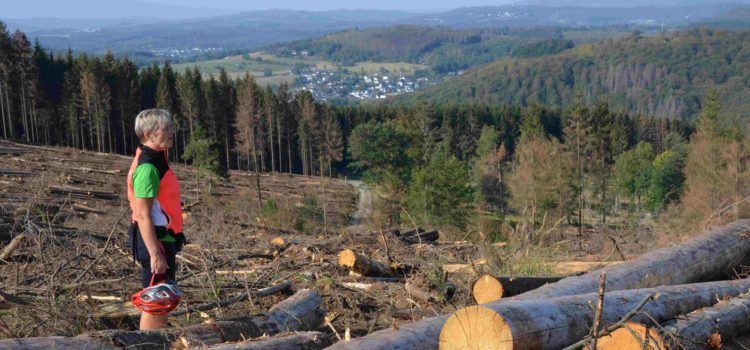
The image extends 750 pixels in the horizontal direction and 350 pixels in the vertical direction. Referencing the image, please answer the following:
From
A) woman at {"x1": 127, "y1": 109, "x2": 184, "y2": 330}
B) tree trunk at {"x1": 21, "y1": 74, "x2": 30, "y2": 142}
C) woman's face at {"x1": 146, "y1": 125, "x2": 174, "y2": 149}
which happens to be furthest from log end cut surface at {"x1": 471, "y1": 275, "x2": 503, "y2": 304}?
tree trunk at {"x1": 21, "y1": 74, "x2": 30, "y2": 142}

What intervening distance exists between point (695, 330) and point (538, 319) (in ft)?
4.56

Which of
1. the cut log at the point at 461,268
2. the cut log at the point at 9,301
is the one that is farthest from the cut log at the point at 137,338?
the cut log at the point at 461,268

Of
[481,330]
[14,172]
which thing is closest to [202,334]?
[481,330]

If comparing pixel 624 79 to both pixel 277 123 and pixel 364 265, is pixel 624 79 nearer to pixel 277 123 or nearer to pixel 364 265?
pixel 277 123

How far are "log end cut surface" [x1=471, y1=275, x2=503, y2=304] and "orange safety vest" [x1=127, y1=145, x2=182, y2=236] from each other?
2.73m

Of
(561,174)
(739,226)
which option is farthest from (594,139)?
(739,226)

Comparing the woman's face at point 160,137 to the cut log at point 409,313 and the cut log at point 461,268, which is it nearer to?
the cut log at point 409,313

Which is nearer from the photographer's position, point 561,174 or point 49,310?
point 49,310

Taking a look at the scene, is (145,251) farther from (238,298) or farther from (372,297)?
(372,297)

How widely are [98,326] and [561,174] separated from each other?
35.9 metres

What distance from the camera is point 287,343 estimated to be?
459cm

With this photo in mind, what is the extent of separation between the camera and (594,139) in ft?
156

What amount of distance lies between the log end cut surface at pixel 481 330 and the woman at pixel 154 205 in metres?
2.14

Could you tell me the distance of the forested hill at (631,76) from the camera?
515 ft
